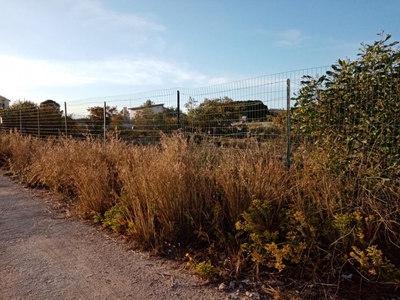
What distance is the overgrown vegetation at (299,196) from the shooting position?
284cm

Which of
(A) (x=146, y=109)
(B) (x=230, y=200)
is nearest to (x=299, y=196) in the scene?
(B) (x=230, y=200)

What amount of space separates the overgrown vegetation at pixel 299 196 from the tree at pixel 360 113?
0.01 meters

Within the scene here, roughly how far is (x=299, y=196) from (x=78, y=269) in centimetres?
247

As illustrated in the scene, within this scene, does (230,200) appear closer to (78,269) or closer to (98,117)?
(78,269)

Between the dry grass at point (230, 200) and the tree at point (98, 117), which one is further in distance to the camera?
the tree at point (98, 117)

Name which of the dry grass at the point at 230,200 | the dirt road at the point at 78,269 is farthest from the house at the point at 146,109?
the dirt road at the point at 78,269

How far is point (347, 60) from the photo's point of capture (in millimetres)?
3844

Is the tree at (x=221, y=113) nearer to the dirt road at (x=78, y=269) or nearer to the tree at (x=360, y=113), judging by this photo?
the tree at (x=360, y=113)

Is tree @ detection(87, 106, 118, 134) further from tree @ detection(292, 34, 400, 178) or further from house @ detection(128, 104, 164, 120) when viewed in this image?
tree @ detection(292, 34, 400, 178)

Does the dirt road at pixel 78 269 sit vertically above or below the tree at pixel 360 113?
below

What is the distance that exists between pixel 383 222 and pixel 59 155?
249 inches

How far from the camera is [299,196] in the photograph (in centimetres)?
325

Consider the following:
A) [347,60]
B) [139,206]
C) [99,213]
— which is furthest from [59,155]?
[347,60]

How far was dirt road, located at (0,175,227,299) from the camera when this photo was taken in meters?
2.65
